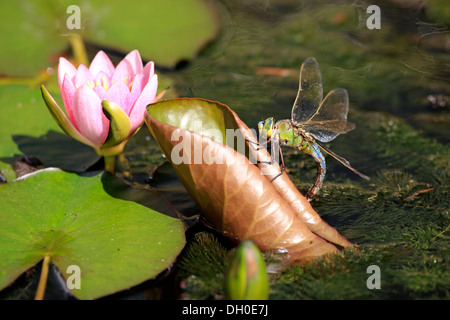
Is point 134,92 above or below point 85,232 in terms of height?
above

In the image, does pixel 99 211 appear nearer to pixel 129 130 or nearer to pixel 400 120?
pixel 129 130

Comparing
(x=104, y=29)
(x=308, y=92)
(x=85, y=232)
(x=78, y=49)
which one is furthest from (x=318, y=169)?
(x=104, y=29)

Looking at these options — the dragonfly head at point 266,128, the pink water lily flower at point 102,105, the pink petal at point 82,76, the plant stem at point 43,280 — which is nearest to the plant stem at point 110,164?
the pink water lily flower at point 102,105

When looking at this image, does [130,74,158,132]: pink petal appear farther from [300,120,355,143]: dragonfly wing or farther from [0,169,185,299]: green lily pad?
[300,120,355,143]: dragonfly wing

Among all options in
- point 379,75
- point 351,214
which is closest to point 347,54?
point 379,75

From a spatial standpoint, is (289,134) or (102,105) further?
(289,134)

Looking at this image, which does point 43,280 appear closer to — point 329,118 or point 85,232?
point 85,232

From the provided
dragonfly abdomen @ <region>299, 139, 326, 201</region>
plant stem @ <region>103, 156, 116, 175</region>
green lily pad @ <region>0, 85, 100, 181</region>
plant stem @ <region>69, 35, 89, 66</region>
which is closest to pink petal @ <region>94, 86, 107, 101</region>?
plant stem @ <region>103, 156, 116, 175</region>
